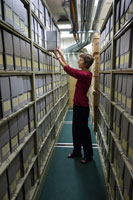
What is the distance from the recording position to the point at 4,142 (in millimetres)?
1109

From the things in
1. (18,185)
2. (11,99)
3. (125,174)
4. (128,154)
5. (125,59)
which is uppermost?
(125,59)

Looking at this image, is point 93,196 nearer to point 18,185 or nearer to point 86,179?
point 86,179

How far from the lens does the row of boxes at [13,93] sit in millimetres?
1086

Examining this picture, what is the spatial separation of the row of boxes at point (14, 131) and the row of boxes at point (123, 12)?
3.97 feet

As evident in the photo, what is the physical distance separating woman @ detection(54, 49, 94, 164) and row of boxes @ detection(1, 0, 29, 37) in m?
0.70

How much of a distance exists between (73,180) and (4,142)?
4.61ft

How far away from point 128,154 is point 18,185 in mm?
970

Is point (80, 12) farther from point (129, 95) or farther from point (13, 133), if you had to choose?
point (13, 133)

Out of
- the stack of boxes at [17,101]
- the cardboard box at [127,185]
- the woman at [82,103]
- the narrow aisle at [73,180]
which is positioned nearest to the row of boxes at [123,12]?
the woman at [82,103]

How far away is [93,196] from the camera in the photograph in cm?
183

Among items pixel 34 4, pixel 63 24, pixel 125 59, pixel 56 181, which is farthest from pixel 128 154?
pixel 63 24

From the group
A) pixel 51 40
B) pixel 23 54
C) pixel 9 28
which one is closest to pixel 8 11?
pixel 9 28

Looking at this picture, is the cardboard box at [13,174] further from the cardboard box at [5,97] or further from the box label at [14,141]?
the cardboard box at [5,97]

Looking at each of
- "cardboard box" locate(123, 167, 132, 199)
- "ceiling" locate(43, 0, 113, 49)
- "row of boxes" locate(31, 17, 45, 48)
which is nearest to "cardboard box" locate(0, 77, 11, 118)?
"row of boxes" locate(31, 17, 45, 48)
